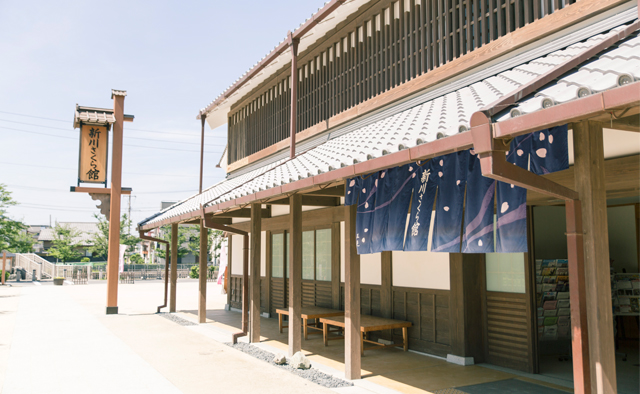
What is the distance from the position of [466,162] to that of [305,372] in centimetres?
429

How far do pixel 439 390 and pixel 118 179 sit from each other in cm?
1331

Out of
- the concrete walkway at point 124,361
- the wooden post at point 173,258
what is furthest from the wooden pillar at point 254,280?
the wooden post at point 173,258

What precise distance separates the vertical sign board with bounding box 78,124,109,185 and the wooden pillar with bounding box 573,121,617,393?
15.4 metres

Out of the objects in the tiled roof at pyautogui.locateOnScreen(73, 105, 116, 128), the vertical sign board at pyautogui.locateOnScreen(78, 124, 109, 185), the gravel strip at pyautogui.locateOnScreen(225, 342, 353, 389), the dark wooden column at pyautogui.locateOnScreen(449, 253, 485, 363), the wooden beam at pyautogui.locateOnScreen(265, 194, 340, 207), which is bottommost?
the gravel strip at pyautogui.locateOnScreen(225, 342, 353, 389)

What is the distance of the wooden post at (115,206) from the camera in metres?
15.8

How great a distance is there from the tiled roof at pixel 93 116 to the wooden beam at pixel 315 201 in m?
8.81

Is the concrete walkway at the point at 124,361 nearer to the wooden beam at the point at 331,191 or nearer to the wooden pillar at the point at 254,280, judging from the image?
the wooden pillar at the point at 254,280

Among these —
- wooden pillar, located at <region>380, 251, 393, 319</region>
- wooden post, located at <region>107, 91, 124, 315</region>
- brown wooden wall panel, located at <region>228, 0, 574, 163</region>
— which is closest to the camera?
brown wooden wall panel, located at <region>228, 0, 574, 163</region>

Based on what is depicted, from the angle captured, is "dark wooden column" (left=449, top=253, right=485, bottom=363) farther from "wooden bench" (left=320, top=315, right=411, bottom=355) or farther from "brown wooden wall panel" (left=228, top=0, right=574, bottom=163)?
"brown wooden wall panel" (left=228, top=0, right=574, bottom=163)

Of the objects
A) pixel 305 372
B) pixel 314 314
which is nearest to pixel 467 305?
pixel 305 372

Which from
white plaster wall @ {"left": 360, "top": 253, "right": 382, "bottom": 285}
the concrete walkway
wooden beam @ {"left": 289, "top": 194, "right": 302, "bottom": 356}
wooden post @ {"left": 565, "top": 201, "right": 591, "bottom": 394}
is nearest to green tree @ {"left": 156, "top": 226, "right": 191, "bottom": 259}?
the concrete walkway

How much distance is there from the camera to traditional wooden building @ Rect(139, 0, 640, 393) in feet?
12.2

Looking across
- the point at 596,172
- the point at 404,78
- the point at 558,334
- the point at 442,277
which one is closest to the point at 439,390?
the point at 442,277

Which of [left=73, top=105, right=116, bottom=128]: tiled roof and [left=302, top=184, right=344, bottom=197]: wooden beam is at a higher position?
[left=73, top=105, right=116, bottom=128]: tiled roof
